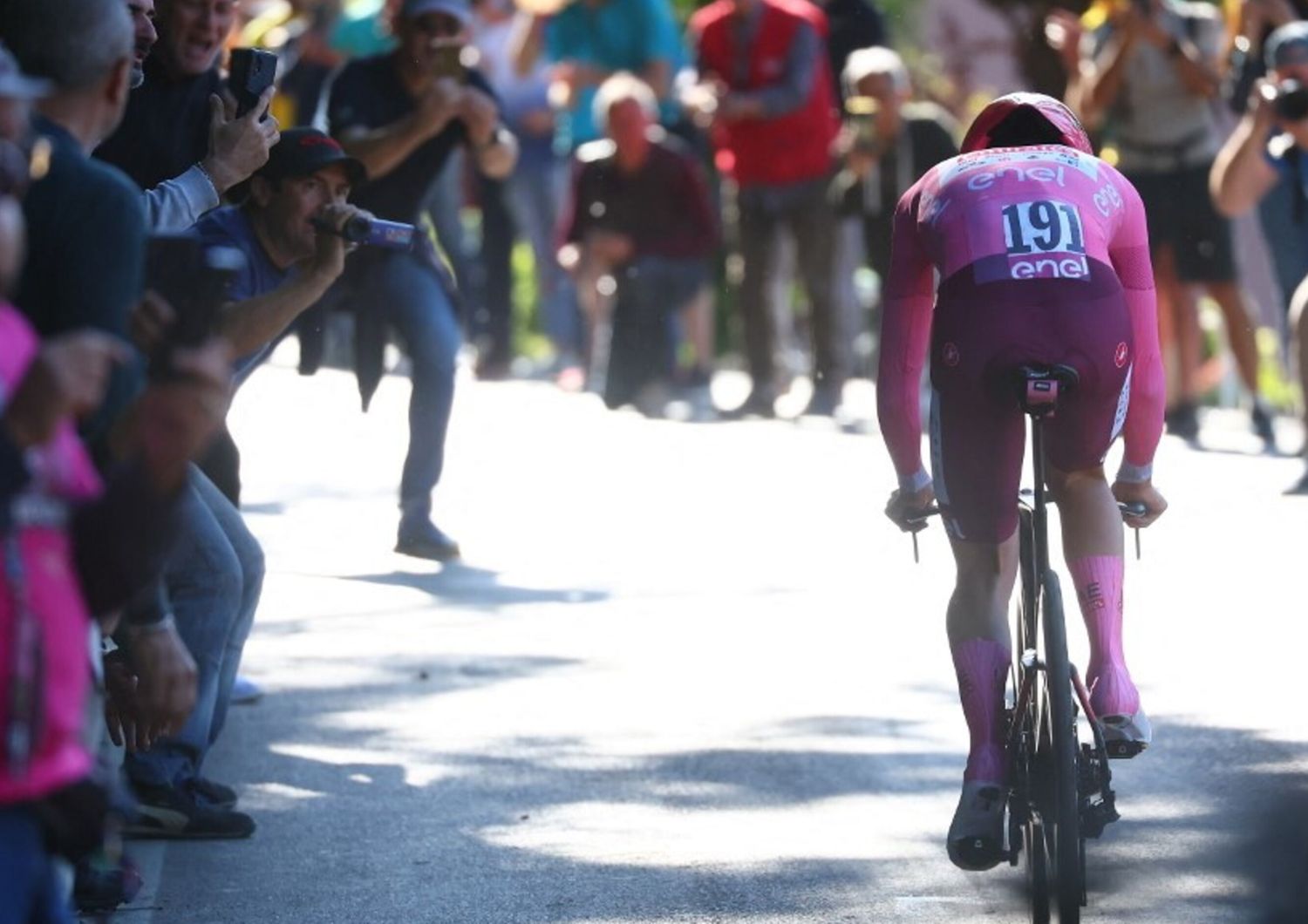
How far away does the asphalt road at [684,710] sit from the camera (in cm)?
686

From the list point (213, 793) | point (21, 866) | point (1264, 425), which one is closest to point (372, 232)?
point (213, 793)

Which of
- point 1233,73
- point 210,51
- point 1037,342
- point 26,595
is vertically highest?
point 1233,73

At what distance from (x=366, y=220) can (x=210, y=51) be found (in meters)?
0.92

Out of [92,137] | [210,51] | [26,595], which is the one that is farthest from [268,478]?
[26,595]

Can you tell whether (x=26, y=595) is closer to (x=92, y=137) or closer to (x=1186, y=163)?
(x=92, y=137)

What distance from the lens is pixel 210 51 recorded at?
798 centimetres

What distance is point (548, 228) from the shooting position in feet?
61.5

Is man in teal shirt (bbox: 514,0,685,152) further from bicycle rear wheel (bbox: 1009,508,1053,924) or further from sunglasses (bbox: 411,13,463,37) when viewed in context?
bicycle rear wheel (bbox: 1009,508,1053,924)

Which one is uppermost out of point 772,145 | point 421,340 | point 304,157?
point 772,145

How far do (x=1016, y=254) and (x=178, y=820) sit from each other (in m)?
2.52

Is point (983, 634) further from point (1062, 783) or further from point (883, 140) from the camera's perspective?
point (883, 140)

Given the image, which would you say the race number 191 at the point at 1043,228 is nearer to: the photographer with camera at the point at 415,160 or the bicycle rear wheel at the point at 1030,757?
the bicycle rear wheel at the point at 1030,757

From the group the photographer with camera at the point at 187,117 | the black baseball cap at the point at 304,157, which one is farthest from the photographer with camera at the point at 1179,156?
the photographer with camera at the point at 187,117

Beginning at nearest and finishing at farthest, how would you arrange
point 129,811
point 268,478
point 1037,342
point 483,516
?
1. point 129,811
2. point 1037,342
3. point 483,516
4. point 268,478
